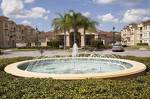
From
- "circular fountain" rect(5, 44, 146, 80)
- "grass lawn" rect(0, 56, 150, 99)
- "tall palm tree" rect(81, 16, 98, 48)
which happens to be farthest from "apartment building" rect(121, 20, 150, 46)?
"grass lawn" rect(0, 56, 150, 99)

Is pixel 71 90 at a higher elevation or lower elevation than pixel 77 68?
higher

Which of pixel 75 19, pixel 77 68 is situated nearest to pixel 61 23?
pixel 75 19

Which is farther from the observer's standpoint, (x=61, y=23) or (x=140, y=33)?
(x=140, y=33)

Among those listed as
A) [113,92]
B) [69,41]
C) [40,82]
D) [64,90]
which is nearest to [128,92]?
[113,92]

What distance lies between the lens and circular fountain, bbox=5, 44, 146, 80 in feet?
33.2

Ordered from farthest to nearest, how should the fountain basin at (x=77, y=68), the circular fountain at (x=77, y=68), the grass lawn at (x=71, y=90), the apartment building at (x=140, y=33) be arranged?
the apartment building at (x=140, y=33) → the circular fountain at (x=77, y=68) → the fountain basin at (x=77, y=68) → the grass lawn at (x=71, y=90)

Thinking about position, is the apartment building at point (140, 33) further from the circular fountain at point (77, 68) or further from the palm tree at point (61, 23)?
the circular fountain at point (77, 68)

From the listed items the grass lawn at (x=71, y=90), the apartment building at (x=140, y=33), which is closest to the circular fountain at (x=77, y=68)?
the grass lawn at (x=71, y=90)

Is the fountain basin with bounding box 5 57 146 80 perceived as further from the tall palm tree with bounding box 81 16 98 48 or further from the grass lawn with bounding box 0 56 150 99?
the tall palm tree with bounding box 81 16 98 48

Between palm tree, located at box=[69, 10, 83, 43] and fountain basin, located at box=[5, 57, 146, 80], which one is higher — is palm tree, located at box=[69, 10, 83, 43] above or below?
above

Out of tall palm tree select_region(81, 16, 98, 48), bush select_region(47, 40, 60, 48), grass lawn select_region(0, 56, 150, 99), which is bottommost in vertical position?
bush select_region(47, 40, 60, 48)

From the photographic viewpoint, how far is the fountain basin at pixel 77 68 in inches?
388

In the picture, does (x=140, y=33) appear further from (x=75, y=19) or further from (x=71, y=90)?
(x=71, y=90)

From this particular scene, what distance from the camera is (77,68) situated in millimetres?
14836
